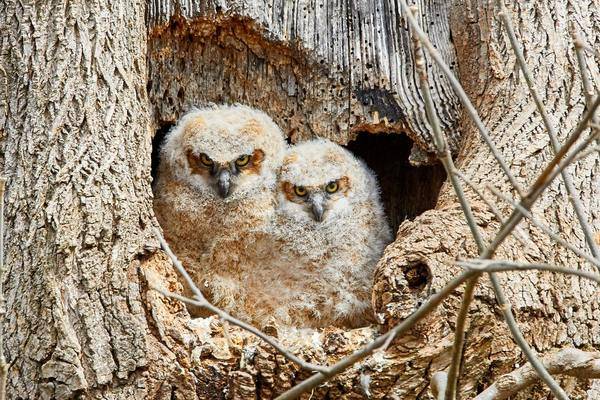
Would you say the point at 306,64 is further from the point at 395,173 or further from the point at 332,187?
the point at 395,173

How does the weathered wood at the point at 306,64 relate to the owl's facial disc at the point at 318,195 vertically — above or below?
above

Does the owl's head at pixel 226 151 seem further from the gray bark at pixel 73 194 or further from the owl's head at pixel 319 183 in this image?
the gray bark at pixel 73 194

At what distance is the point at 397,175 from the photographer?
5.38 m

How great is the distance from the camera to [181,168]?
469cm

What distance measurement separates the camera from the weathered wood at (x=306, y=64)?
455 centimetres

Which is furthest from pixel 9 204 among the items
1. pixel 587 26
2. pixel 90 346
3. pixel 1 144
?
pixel 587 26

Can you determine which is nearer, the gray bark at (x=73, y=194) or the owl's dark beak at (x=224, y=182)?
the gray bark at (x=73, y=194)

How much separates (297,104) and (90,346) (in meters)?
2.07

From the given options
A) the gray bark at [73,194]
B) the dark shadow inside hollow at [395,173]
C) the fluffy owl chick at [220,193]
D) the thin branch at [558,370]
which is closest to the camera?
the thin branch at [558,370]

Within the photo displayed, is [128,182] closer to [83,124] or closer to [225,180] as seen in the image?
[83,124]

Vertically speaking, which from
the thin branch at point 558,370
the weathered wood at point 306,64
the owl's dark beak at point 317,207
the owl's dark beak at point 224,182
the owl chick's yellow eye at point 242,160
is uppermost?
the weathered wood at point 306,64

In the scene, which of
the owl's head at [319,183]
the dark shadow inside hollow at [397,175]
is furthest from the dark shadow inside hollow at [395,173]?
the owl's head at [319,183]

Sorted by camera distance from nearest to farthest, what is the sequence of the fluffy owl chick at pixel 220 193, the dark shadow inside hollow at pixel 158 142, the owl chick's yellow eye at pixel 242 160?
the fluffy owl chick at pixel 220 193, the owl chick's yellow eye at pixel 242 160, the dark shadow inside hollow at pixel 158 142

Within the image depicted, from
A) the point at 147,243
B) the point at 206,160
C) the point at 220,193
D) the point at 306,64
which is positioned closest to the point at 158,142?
the point at 206,160
